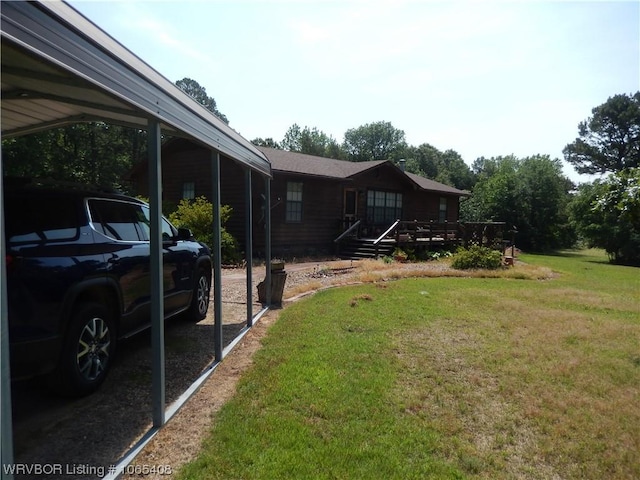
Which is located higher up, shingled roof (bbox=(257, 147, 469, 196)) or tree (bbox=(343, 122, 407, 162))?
tree (bbox=(343, 122, 407, 162))

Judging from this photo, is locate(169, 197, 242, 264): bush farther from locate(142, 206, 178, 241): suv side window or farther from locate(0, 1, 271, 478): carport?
locate(0, 1, 271, 478): carport

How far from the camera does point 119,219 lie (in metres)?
4.36

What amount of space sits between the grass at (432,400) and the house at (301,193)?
959 centimetres

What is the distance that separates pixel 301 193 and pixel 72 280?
46.4 ft

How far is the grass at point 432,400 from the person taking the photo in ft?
9.39

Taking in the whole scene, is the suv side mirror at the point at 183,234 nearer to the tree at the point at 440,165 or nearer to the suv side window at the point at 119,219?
the suv side window at the point at 119,219

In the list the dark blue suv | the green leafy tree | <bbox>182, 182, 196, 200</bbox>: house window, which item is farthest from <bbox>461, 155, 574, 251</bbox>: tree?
the dark blue suv

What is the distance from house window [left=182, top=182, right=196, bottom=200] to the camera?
56.5ft

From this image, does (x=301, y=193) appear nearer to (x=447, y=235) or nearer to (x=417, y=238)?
(x=417, y=238)

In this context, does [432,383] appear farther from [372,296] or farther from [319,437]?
[372,296]

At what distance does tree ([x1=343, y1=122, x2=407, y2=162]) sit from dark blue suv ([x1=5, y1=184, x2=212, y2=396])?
66.4 m

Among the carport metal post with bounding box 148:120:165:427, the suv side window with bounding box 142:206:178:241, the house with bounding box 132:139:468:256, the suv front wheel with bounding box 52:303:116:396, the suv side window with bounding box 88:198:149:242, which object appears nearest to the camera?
the carport metal post with bounding box 148:120:165:427

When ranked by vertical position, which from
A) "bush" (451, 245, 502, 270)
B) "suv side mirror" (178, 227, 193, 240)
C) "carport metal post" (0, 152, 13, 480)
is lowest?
"bush" (451, 245, 502, 270)

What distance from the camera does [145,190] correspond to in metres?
19.6
